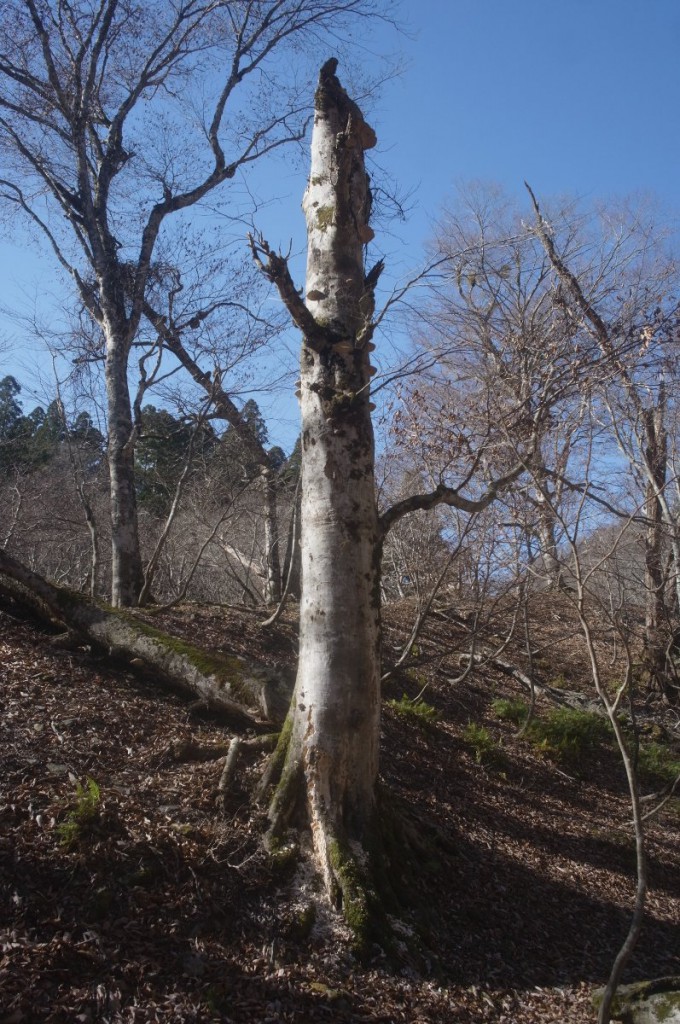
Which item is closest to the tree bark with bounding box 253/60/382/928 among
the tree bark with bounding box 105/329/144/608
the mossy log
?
the mossy log

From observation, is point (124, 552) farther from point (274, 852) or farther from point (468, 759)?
point (274, 852)

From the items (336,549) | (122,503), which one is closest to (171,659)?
(336,549)

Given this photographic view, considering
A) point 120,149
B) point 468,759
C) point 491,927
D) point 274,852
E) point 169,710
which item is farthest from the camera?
point 120,149

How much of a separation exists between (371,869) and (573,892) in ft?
6.88

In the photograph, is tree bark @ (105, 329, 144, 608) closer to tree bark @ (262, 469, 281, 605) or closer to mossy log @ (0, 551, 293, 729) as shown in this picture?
mossy log @ (0, 551, 293, 729)

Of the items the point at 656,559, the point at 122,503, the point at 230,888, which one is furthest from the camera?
the point at 656,559

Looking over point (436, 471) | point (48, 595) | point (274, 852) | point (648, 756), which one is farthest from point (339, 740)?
point (648, 756)

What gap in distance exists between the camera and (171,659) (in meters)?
5.91

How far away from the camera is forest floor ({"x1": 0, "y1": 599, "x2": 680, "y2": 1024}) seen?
3.22m

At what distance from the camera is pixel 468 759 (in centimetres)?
730

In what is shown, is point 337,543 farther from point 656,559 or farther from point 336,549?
point 656,559

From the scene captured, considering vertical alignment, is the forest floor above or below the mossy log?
below

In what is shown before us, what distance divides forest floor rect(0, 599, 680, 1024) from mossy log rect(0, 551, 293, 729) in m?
0.20

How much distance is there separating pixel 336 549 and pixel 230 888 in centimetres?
197
